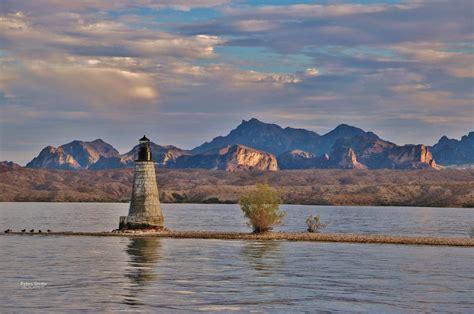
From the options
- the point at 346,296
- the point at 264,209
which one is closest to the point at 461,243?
the point at 264,209

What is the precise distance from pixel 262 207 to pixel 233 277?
4721cm

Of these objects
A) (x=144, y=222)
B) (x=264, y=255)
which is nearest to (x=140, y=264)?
(x=264, y=255)

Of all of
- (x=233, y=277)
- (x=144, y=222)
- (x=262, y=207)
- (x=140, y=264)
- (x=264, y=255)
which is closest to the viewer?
(x=233, y=277)

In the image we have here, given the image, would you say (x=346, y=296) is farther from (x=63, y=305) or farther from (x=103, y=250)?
(x=103, y=250)

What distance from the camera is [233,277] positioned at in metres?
58.4

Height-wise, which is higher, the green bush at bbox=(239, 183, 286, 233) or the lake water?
the green bush at bbox=(239, 183, 286, 233)

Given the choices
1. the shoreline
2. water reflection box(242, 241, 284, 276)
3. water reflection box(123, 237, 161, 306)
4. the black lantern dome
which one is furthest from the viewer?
the black lantern dome

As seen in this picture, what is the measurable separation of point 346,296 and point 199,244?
146 ft

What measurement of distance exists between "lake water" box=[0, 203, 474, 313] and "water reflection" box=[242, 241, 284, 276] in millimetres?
106

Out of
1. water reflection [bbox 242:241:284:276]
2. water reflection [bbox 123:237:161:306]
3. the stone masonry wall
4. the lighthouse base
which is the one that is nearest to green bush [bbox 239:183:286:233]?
water reflection [bbox 242:241:284:276]

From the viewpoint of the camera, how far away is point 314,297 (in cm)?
4838

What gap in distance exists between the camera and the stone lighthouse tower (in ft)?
339

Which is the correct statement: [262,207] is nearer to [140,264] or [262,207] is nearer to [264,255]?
[264,255]

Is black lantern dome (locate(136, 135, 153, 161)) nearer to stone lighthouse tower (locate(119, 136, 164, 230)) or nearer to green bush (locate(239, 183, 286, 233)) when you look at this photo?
stone lighthouse tower (locate(119, 136, 164, 230))
